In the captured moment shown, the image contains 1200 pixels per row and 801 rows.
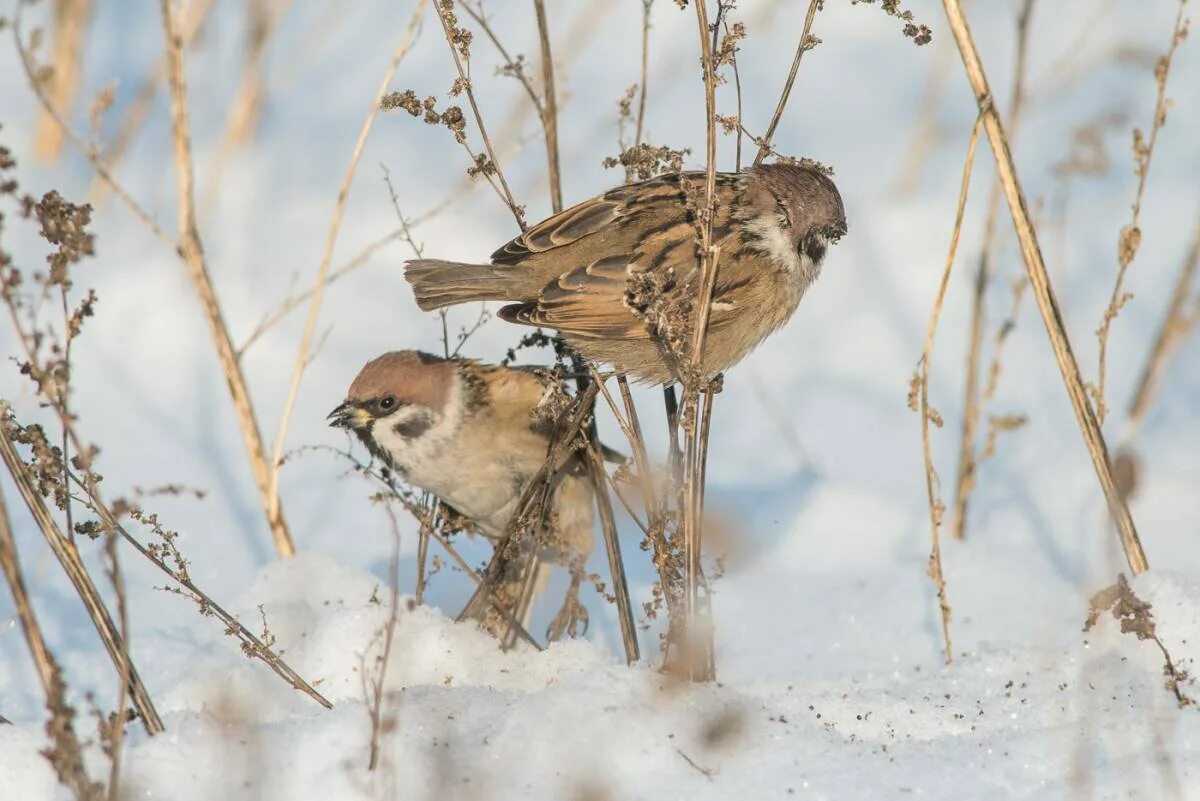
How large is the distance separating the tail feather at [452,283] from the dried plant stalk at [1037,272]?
1.02 m

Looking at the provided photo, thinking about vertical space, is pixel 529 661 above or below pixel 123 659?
above

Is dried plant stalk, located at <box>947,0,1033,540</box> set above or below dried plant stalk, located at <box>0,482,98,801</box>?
above

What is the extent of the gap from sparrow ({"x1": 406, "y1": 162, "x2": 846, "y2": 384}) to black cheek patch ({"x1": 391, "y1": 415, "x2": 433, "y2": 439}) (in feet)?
1.07

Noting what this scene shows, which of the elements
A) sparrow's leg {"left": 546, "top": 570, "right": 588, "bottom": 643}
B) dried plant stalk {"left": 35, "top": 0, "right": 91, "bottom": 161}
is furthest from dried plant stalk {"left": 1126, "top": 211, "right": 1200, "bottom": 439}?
dried plant stalk {"left": 35, "top": 0, "right": 91, "bottom": 161}

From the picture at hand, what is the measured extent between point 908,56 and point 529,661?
4.94 metres

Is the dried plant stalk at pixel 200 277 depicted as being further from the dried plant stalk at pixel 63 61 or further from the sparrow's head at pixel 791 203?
the dried plant stalk at pixel 63 61

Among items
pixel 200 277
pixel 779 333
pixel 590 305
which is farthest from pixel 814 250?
pixel 779 333

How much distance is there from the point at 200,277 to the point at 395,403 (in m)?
0.65

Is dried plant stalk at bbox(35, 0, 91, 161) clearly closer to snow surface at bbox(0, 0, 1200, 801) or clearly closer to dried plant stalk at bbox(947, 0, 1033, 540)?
snow surface at bbox(0, 0, 1200, 801)

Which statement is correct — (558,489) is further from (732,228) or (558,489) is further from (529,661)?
(732,228)

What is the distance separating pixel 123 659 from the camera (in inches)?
81.9

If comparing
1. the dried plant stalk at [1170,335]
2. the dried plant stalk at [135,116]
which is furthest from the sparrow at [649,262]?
the dried plant stalk at [135,116]

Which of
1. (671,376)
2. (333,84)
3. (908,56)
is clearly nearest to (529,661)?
(671,376)

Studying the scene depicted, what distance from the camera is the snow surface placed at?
238 centimetres
